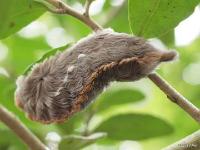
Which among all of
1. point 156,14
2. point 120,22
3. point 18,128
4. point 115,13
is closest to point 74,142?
point 18,128

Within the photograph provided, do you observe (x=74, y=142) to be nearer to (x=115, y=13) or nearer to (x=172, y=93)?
(x=172, y=93)

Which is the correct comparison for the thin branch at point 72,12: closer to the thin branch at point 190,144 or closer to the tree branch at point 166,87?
the tree branch at point 166,87

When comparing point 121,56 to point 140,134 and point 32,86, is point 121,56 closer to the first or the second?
point 32,86

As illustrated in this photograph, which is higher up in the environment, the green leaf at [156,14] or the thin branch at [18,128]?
the green leaf at [156,14]

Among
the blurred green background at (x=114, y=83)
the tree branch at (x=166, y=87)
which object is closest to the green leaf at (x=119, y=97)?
the blurred green background at (x=114, y=83)

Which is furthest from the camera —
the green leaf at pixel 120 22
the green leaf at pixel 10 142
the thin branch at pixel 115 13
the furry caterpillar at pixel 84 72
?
the thin branch at pixel 115 13

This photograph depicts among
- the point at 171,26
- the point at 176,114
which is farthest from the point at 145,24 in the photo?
the point at 176,114

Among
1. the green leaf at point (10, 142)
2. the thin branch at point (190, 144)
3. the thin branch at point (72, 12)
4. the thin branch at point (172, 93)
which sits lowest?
the green leaf at point (10, 142)
